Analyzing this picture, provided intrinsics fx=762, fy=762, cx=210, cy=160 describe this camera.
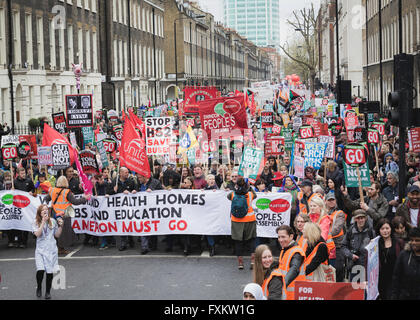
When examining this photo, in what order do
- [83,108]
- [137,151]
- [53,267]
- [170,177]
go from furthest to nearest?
[83,108] < [170,177] < [137,151] < [53,267]

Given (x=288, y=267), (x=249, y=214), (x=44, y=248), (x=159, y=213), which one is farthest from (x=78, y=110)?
(x=288, y=267)

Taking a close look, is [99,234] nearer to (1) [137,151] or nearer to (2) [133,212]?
(2) [133,212]

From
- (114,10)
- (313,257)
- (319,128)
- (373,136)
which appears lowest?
(313,257)

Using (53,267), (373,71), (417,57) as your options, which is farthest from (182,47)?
(53,267)

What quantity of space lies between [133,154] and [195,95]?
17650mm

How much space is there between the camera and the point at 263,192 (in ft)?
45.4

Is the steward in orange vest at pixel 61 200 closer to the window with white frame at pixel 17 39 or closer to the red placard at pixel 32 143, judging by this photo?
the red placard at pixel 32 143

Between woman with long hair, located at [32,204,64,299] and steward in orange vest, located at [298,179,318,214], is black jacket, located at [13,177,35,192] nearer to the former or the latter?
woman with long hair, located at [32,204,64,299]

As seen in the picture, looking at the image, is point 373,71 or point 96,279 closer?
point 96,279

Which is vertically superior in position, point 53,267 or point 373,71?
point 373,71

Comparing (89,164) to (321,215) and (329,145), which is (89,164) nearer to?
(329,145)

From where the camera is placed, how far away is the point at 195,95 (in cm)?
3241
